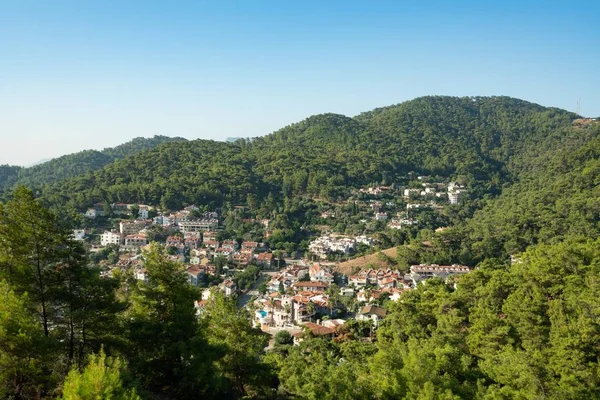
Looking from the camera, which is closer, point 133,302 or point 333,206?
point 133,302

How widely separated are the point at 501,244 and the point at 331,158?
35.0m

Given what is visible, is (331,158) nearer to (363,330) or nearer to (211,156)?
(211,156)

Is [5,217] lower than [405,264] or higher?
higher

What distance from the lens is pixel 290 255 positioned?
1487 inches

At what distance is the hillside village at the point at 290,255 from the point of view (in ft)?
76.7

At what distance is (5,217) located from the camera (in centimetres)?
706

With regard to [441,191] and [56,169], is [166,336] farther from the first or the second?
[56,169]

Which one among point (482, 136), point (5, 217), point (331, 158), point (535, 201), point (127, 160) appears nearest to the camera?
point (5, 217)

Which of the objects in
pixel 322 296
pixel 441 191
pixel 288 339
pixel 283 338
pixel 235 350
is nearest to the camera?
pixel 235 350

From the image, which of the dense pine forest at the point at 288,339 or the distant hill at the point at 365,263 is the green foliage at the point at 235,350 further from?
the distant hill at the point at 365,263

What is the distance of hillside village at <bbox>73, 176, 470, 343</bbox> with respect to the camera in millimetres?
23391

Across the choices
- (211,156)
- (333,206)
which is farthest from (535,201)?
(211,156)

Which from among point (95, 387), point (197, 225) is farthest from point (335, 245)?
point (95, 387)

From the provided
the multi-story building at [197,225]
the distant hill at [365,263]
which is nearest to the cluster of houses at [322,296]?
the distant hill at [365,263]
